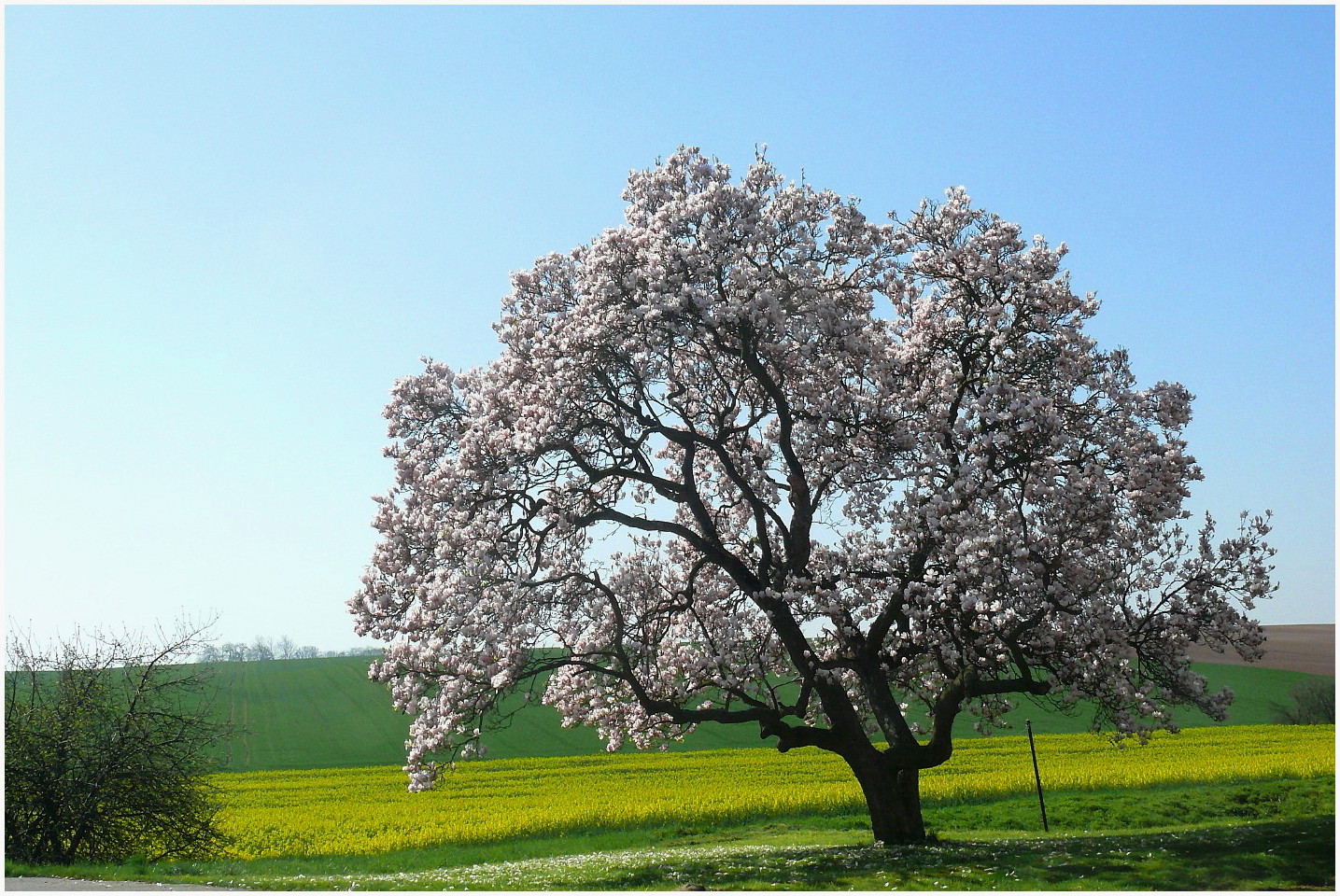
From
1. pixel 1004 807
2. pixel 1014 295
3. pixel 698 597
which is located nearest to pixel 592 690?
pixel 698 597

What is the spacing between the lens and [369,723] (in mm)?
81938

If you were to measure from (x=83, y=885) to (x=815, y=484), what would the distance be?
1840cm

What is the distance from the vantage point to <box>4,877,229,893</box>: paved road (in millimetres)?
21234

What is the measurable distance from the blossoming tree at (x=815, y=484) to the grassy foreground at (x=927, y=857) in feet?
9.65

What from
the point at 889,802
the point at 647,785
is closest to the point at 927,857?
the point at 889,802

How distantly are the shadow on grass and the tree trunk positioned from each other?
74cm

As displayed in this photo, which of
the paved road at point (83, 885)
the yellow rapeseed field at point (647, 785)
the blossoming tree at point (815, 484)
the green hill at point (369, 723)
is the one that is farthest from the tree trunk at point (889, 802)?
the green hill at point (369, 723)

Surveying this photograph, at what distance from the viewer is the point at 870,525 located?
25.0 m

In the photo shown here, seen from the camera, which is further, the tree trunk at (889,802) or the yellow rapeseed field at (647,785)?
the yellow rapeseed field at (647,785)

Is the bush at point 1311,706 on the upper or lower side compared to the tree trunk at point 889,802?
lower

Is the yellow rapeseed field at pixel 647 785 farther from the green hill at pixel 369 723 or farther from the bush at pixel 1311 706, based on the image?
the bush at pixel 1311 706

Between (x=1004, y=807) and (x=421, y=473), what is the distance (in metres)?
24.2

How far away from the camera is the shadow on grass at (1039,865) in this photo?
19453 mm

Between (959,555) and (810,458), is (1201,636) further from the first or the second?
(810,458)
